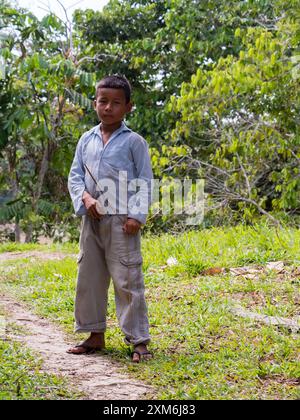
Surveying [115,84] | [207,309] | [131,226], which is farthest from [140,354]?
[115,84]

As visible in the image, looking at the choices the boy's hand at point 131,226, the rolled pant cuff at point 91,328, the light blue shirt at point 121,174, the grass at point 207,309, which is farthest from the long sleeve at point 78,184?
the grass at point 207,309

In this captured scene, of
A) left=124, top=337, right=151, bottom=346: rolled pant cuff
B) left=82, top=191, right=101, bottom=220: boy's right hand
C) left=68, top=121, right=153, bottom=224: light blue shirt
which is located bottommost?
left=124, top=337, right=151, bottom=346: rolled pant cuff

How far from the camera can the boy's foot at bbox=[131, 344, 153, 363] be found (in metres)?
3.93

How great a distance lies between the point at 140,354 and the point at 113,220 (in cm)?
81

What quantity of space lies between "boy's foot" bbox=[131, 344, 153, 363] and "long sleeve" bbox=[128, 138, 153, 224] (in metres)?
0.75

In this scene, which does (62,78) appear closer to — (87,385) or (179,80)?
(179,80)

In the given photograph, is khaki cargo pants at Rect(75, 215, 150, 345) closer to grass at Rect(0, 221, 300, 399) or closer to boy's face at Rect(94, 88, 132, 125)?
grass at Rect(0, 221, 300, 399)

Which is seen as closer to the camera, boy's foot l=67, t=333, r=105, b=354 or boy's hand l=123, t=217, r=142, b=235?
boy's hand l=123, t=217, r=142, b=235

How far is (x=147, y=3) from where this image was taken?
46.3 ft

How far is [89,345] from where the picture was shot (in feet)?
13.6

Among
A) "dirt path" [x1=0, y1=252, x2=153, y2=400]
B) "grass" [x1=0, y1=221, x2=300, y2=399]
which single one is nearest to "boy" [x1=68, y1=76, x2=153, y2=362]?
"dirt path" [x1=0, y1=252, x2=153, y2=400]

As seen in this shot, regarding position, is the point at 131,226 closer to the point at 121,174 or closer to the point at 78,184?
the point at 121,174

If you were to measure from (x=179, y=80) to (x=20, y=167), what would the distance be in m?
3.72
